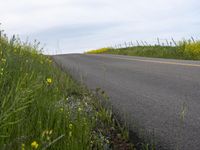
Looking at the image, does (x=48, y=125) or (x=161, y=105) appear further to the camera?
(x=161, y=105)

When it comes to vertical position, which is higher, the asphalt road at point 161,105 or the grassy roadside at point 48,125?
the grassy roadside at point 48,125

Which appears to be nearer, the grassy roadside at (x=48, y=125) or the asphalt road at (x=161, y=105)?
the grassy roadside at (x=48, y=125)

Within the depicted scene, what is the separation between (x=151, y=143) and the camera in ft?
14.1

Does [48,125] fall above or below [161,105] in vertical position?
above

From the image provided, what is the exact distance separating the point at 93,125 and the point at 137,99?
7.96 feet

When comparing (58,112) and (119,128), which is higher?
(58,112)

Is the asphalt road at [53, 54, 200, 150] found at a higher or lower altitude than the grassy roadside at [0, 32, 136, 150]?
lower

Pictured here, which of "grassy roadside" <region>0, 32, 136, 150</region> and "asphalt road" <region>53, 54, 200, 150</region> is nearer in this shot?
"grassy roadside" <region>0, 32, 136, 150</region>

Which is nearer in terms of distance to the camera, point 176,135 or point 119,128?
point 176,135

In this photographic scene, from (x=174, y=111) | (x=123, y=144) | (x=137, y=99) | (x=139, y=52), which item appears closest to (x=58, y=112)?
(x=123, y=144)

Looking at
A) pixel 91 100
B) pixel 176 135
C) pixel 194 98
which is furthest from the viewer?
pixel 194 98

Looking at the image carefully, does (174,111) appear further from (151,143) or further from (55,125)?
(55,125)

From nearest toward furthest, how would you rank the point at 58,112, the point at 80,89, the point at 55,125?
the point at 55,125, the point at 58,112, the point at 80,89

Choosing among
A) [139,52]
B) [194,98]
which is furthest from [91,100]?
[139,52]
